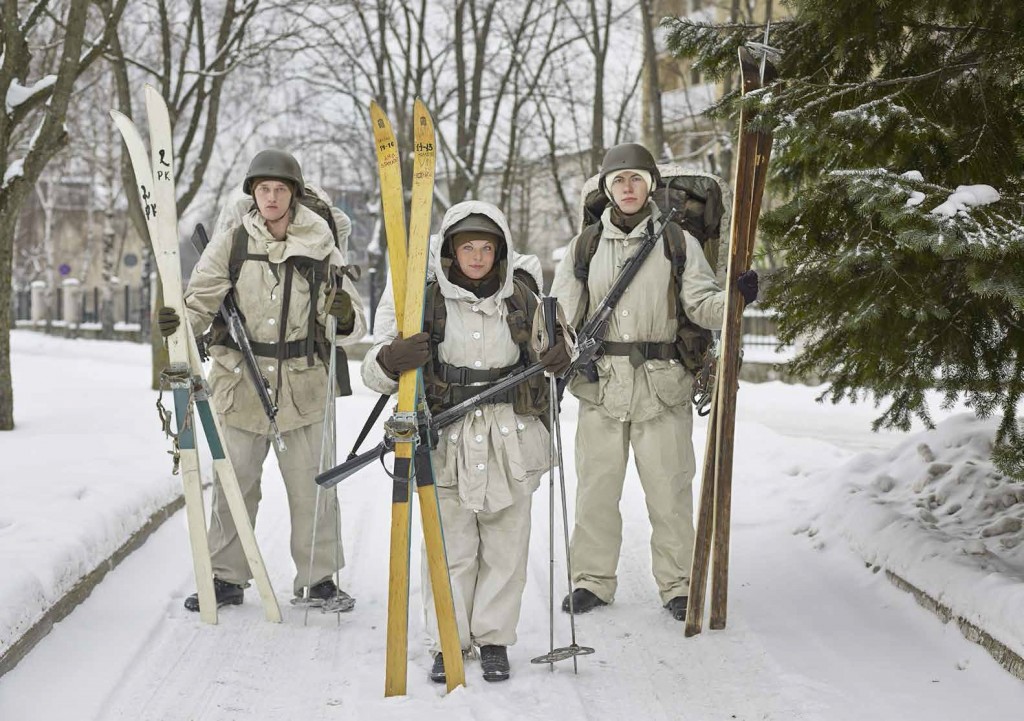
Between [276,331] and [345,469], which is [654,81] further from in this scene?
[345,469]

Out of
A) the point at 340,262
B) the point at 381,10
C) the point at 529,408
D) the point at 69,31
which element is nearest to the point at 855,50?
the point at 529,408

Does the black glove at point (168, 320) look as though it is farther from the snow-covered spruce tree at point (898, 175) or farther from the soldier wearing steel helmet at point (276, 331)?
the snow-covered spruce tree at point (898, 175)

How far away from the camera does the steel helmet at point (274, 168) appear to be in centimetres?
477

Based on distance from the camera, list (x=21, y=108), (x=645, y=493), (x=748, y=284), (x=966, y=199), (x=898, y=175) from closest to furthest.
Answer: (x=966, y=199)
(x=898, y=175)
(x=748, y=284)
(x=645, y=493)
(x=21, y=108)

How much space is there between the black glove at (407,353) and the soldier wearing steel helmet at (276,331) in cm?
113

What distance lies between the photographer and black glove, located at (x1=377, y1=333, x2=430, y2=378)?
3.69 meters

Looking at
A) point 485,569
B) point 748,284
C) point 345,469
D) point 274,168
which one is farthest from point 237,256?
point 748,284

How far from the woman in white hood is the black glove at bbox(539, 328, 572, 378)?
0.01m

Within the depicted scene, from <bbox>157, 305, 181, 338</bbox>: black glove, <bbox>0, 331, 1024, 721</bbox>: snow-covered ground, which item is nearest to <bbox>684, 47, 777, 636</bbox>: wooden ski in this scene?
<bbox>0, 331, 1024, 721</bbox>: snow-covered ground

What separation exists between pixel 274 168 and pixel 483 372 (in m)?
1.51

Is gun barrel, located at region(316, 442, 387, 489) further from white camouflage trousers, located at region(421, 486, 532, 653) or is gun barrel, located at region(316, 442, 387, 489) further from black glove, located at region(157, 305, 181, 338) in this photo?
black glove, located at region(157, 305, 181, 338)

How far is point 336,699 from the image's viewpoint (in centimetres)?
378

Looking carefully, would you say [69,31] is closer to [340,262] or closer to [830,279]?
[340,262]

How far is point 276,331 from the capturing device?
192 inches
